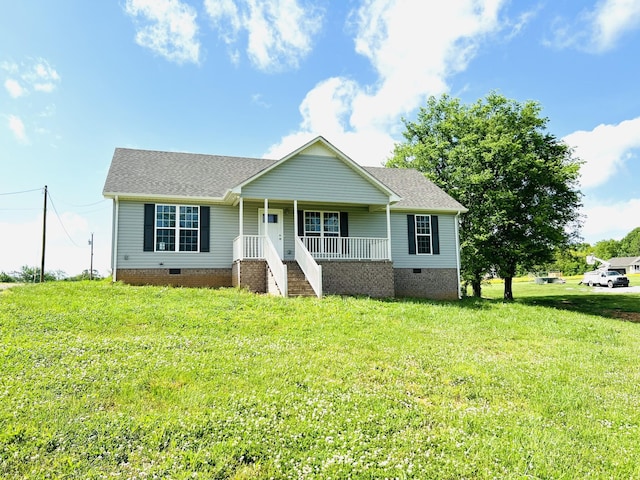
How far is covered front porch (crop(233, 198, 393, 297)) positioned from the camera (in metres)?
14.4

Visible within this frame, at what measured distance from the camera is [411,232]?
1792cm

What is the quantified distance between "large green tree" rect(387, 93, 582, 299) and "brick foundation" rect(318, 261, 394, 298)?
7.83 metres

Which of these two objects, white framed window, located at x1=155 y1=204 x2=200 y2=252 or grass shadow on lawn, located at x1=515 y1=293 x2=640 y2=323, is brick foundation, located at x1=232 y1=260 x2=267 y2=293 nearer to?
white framed window, located at x1=155 y1=204 x2=200 y2=252

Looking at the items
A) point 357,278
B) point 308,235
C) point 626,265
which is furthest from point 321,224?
point 626,265

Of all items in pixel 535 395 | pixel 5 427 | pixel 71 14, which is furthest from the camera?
pixel 71 14

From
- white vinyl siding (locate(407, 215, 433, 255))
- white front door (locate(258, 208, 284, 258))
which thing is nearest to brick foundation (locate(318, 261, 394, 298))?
white front door (locate(258, 208, 284, 258))

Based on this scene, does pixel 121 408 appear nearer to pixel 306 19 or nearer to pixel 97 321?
pixel 97 321

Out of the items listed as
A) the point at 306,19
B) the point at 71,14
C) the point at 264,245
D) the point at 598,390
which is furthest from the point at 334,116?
the point at 598,390

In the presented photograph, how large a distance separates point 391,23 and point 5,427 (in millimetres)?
12400

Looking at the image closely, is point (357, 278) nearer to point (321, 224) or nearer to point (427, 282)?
point (321, 224)

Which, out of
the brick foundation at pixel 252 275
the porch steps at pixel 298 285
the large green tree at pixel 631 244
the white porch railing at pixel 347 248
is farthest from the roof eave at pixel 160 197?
the large green tree at pixel 631 244

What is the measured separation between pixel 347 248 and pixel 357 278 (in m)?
1.46

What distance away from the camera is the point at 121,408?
463cm

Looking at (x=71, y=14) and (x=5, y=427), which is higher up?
(x=71, y=14)
